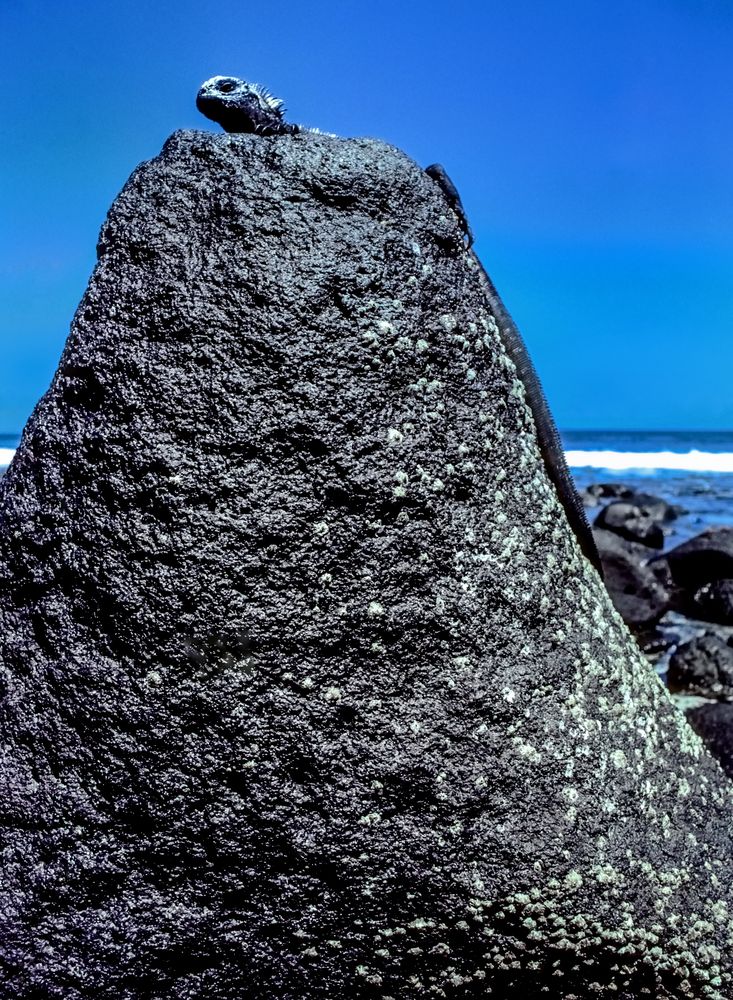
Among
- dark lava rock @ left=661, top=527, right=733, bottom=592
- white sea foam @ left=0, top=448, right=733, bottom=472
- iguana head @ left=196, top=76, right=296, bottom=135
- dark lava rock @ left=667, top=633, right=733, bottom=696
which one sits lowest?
dark lava rock @ left=667, top=633, right=733, bottom=696

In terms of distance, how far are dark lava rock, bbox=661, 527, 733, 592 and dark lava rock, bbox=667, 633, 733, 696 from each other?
3.10 m

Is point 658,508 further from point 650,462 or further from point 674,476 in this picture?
point 650,462

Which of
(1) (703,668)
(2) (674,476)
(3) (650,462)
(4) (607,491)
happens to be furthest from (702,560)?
(3) (650,462)

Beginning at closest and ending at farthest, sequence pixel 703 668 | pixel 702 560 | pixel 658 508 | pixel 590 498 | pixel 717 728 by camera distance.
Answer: pixel 717 728 < pixel 703 668 < pixel 702 560 < pixel 658 508 < pixel 590 498

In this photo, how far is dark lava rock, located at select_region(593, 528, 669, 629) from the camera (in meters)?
7.21

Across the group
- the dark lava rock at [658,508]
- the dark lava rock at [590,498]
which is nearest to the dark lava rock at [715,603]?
the dark lava rock at [658,508]

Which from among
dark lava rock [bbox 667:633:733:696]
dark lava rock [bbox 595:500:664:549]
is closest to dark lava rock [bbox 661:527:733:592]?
dark lava rock [bbox 595:500:664:549]

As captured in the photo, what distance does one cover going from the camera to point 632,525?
40.4ft

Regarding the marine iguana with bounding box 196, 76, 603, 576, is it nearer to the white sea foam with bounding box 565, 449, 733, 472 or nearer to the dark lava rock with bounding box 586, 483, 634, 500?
the dark lava rock with bounding box 586, 483, 634, 500

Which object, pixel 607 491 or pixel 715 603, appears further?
pixel 607 491

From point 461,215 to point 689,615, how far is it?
6911mm

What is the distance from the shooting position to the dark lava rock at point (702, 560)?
8.86 m

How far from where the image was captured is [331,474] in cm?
167

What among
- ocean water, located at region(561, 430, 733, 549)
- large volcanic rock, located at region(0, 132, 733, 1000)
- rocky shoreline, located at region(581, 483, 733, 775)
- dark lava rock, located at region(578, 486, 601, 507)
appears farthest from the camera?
dark lava rock, located at region(578, 486, 601, 507)
